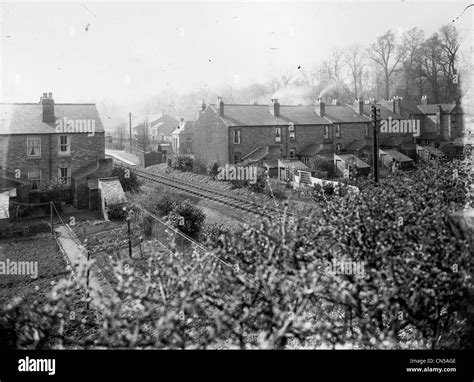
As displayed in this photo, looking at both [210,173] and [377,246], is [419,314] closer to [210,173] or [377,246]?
[377,246]

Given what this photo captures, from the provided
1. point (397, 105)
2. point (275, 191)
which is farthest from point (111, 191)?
point (397, 105)

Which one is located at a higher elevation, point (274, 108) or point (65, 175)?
point (274, 108)

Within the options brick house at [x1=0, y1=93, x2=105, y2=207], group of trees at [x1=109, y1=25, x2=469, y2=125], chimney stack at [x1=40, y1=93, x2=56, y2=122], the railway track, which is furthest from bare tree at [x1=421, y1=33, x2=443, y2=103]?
chimney stack at [x1=40, y1=93, x2=56, y2=122]

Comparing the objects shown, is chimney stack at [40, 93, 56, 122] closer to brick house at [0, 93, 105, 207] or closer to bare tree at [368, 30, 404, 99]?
brick house at [0, 93, 105, 207]

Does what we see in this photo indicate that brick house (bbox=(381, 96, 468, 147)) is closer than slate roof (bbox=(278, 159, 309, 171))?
No

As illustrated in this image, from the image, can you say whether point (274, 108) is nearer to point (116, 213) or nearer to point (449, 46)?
point (449, 46)
